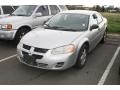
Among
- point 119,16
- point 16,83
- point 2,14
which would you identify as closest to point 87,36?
point 16,83

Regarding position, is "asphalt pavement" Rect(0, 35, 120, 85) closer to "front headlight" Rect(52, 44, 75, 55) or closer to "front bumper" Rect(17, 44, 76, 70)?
"front bumper" Rect(17, 44, 76, 70)

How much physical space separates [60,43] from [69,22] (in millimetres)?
1443

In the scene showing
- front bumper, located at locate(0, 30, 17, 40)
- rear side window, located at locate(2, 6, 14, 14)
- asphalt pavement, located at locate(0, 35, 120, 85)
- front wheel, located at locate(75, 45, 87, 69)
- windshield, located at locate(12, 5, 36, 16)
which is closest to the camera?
asphalt pavement, located at locate(0, 35, 120, 85)

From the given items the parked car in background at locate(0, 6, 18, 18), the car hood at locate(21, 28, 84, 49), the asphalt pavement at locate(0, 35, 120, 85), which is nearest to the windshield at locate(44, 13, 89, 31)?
the car hood at locate(21, 28, 84, 49)

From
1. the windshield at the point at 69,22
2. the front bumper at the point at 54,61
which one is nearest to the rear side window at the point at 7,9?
the windshield at the point at 69,22

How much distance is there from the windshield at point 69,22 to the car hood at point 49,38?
1.11 feet

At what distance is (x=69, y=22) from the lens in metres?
6.64

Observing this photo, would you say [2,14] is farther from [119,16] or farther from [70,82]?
[119,16]

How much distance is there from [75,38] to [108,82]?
1440 millimetres

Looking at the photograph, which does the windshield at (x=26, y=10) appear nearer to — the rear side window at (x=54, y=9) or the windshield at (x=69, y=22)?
the rear side window at (x=54, y=9)

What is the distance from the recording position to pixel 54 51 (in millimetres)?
5234

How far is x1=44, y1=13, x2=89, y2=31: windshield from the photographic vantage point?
641 cm

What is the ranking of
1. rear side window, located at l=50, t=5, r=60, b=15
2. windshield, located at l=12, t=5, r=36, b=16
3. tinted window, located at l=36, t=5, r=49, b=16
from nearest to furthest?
windshield, located at l=12, t=5, r=36, b=16, tinted window, located at l=36, t=5, r=49, b=16, rear side window, located at l=50, t=5, r=60, b=15

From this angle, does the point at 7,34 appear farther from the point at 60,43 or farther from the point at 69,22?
the point at 60,43
